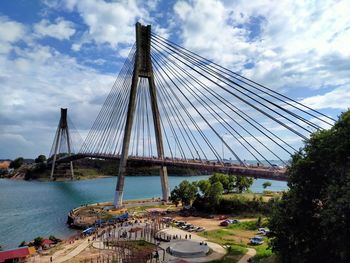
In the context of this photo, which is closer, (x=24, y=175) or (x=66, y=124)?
(x=66, y=124)

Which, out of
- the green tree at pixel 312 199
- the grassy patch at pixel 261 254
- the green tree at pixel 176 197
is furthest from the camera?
the green tree at pixel 176 197

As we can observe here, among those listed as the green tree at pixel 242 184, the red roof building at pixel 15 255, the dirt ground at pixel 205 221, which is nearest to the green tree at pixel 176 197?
the dirt ground at pixel 205 221

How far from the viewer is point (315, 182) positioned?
2053cm

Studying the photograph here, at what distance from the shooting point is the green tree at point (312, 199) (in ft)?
62.0

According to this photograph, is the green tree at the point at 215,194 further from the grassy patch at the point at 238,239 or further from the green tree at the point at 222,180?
the grassy patch at the point at 238,239

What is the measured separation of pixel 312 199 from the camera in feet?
67.4

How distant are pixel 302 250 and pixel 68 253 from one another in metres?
22.5

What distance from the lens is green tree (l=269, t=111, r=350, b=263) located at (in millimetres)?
18891

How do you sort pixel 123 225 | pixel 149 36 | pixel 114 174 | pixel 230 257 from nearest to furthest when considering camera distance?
pixel 230 257 → pixel 123 225 → pixel 149 36 → pixel 114 174

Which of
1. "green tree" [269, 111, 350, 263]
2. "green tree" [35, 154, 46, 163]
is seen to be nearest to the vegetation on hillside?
"green tree" [269, 111, 350, 263]

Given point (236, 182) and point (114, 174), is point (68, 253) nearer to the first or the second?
point (236, 182)

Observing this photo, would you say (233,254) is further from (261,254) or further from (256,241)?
(256,241)

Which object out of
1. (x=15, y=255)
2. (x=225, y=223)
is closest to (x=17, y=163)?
(x=15, y=255)

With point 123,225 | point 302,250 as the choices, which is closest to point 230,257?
point 302,250
